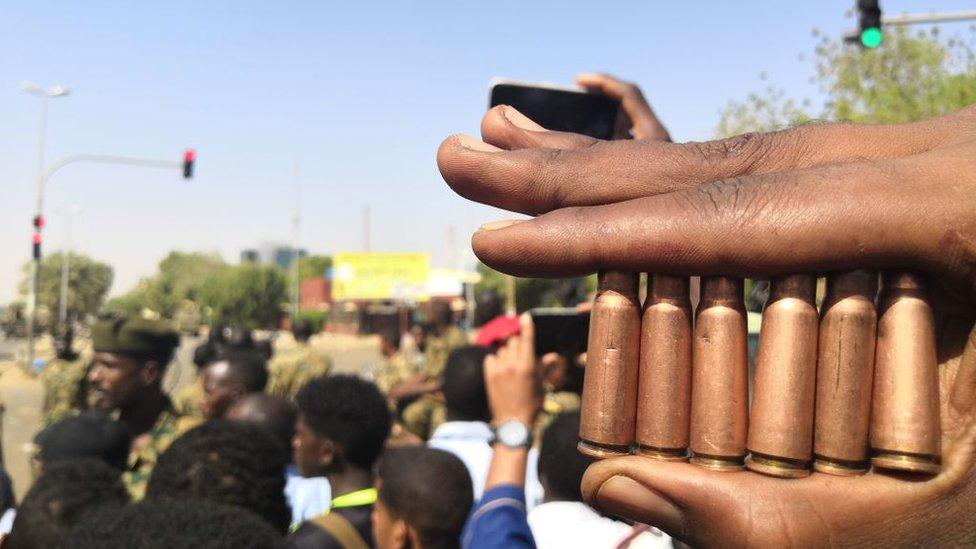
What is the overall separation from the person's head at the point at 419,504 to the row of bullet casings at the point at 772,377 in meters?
2.02

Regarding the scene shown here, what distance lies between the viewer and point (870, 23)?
9492 mm

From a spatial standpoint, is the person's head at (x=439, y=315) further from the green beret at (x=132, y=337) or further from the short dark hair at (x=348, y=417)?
the short dark hair at (x=348, y=417)

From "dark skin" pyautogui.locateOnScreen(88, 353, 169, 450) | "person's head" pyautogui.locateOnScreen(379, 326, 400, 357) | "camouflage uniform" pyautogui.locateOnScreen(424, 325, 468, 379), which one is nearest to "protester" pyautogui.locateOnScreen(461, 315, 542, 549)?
"dark skin" pyautogui.locateOnScreen(88, 353, 169, 450)

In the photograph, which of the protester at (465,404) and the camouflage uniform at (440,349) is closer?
the protester at (465,404)

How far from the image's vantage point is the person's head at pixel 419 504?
9.70 feet

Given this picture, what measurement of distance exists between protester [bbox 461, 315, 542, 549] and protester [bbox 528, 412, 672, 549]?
0.35ft

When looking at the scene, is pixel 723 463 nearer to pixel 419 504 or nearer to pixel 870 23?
pixel 419 504

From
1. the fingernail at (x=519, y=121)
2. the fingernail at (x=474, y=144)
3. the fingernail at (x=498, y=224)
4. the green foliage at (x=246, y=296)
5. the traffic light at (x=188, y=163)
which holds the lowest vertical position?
the green foliage at (x=246, y=296)

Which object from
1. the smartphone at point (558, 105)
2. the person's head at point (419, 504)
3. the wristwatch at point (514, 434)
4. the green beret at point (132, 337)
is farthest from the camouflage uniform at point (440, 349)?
the smartphone at point (558, 105)

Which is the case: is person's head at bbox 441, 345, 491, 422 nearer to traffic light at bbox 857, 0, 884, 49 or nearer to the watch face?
the watch face

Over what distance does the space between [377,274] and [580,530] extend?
5752cm

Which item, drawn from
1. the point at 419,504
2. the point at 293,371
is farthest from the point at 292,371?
the point at 419,504

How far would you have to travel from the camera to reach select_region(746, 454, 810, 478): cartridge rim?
958mm

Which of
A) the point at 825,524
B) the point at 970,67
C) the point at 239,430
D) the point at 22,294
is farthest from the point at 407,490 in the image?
the point at 22,294
